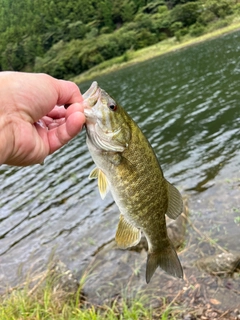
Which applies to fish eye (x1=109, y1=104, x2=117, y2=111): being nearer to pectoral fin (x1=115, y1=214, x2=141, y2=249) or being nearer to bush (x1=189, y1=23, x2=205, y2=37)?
pectoral fin (x1=115, y1=214, x2=141, y2=249)

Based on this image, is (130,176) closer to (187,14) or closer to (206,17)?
(206,17)

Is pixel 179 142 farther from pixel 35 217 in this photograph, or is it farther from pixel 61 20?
pixel 61 20

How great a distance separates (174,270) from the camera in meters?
3.83

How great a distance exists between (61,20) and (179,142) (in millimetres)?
144031

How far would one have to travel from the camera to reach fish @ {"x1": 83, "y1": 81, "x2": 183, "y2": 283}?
10.1ft

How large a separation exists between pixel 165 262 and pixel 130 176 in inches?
46.2

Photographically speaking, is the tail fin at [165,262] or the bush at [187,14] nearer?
the tail fin at [165,262]

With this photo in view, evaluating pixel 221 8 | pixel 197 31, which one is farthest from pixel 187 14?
pixel 197 31

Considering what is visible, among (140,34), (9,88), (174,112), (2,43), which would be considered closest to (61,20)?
(2,43)

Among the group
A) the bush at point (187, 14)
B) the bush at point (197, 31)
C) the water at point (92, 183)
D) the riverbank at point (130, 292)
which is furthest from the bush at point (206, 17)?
the riverbank at point (130, 292)

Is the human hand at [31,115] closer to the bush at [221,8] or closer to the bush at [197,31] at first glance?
the bush at [197,31]

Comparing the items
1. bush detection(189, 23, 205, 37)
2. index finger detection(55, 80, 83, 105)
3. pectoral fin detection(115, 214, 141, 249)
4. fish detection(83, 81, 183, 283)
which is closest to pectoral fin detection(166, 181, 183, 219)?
fish detection(83, 81, 183, 283)

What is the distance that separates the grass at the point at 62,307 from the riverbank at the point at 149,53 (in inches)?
2324

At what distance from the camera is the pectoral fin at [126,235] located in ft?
12.4
